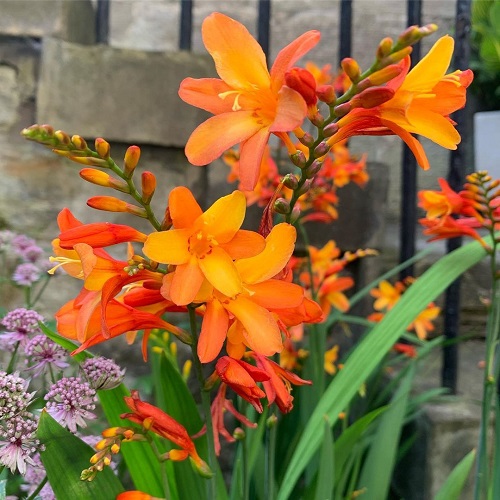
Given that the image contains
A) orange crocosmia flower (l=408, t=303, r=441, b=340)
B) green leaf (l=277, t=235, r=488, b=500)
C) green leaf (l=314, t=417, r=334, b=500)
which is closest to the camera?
green leaf (l=314, t=417, r=334, b=500)

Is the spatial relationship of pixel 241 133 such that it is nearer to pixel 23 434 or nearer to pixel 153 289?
pixel 153 289

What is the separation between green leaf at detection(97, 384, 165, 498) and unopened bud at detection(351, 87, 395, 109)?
41cm

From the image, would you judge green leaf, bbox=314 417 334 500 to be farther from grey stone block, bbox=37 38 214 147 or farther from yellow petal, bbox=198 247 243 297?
grey stone block, bbox=37 38 214 147

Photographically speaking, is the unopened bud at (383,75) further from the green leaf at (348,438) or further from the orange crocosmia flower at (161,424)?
the green leaf at (348,438)

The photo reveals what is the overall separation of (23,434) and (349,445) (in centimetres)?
43

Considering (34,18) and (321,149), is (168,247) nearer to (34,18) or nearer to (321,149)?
(321,149)

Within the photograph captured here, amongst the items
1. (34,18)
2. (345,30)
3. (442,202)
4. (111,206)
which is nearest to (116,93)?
(34,18)

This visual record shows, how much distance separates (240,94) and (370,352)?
462 millimetres

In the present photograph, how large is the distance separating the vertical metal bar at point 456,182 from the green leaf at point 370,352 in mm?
348

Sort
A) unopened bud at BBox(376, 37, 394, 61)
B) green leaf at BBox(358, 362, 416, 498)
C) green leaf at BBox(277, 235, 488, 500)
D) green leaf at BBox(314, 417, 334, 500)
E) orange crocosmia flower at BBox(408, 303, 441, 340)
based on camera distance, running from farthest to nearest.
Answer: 1. orange crocosmia flower at BBox(408, 303, 441, 340)
2. green leaf at BBox(358, 362, 416, 498)
3. green leaf at BBox(277, 235, 488, 500)
4. green leaf at BBox(314, 417, 334, 500)
5. unopened bud at BBox(376, 37, 394, 61)

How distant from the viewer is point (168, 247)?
436 mm

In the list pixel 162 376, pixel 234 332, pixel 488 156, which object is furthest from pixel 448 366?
pixel 234 332

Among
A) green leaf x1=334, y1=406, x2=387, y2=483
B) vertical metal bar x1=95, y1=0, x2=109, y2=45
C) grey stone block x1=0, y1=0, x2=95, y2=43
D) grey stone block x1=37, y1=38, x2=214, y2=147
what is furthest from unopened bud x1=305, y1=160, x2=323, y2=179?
vertical metal bar x1=95, y1=0, x2=109, y2=45

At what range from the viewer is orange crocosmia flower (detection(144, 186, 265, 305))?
16.9 inches
